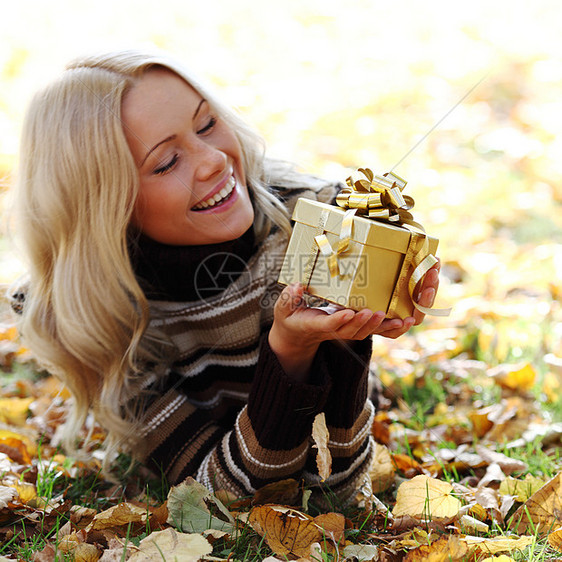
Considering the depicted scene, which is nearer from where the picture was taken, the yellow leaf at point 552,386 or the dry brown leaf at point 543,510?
the dry brown leaf at point 543,510

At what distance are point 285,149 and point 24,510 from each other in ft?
9.31

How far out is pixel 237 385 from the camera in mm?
1730

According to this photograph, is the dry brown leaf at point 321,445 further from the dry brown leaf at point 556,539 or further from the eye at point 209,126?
the eye at point 209,126

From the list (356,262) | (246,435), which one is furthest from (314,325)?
(246,435)

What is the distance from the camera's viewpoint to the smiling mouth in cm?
149

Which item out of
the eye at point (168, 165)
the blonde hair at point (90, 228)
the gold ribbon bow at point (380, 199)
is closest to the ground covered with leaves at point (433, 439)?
the blonde hair at point (90, 228)

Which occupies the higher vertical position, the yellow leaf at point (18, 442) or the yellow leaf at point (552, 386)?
the yellow leaf at point (552, 386)

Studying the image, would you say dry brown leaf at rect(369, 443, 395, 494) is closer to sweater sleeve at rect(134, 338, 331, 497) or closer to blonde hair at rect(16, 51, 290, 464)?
sweater sleeve at rect(134, 338, 331, 497)

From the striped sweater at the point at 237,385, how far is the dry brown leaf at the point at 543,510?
345 mm

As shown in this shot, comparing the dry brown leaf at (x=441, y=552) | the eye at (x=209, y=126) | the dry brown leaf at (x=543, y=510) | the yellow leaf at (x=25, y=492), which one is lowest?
the yellow leaf at (x=25, y=492)

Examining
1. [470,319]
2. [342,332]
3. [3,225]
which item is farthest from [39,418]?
[470,319]

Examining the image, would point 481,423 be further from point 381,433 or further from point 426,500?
point 426,500

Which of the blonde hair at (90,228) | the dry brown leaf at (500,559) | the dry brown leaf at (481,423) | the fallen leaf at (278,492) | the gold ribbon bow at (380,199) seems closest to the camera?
the dry brown leaf at (500,559)

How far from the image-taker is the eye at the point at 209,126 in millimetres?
1542
